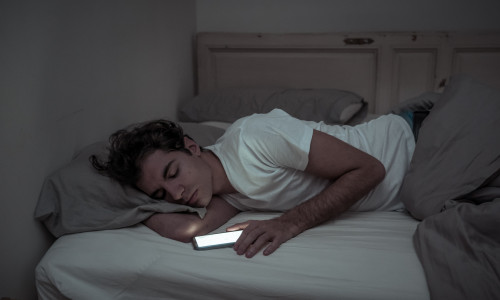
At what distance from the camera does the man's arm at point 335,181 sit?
1.20 m

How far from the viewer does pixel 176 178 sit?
1228mm

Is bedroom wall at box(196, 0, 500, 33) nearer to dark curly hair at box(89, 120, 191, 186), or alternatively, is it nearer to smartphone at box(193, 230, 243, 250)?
dark curly hair at box(89, 120, 191, 186)

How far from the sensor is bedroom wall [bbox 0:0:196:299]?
3.55ft

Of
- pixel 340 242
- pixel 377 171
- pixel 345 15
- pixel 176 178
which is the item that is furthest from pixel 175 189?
pixel 345 15

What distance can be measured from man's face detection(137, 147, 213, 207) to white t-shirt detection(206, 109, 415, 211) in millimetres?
91

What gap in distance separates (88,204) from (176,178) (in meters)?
0.27

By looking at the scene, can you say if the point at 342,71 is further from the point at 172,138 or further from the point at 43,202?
the point at 43,202

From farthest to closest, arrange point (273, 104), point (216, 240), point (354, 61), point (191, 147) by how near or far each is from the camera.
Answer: point (354, 61) → point (273, 104) → point (191, 147) → point (216, 240)

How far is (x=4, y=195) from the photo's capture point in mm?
1067

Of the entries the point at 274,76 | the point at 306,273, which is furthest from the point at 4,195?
the point at 274,76

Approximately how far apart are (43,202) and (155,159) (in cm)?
34

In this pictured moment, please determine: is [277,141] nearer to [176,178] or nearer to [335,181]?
[335,181]

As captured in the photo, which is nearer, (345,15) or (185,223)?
(185,223)

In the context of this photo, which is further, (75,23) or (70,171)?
(75,23)
